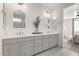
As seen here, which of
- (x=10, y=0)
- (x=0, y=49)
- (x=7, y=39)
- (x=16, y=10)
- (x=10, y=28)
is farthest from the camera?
(x=16, y=10)

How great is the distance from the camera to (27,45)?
254cm

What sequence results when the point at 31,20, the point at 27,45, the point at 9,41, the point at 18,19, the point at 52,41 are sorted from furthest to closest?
1. the point at 52,41
2. the point at 31,20
3. the point at 18,19
4. the point at 27,45
5. the point at 9,41

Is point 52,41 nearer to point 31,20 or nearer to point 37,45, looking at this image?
point 37,45

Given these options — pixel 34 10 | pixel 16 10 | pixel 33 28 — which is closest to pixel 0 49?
pixel 16 10

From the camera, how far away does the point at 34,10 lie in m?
3.56

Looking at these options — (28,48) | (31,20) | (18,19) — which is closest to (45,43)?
(28,48)

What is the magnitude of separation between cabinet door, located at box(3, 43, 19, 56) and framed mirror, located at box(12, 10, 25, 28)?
0.88m

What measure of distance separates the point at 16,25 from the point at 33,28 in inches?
35.5

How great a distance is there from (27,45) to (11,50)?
0.59m

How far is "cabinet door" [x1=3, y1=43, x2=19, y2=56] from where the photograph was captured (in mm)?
1972

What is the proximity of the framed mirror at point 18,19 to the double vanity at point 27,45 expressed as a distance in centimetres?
68

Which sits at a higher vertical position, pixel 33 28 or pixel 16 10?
pixel 16 10

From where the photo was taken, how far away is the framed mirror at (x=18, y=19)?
2.75 m

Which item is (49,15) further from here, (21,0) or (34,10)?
(21,0)
